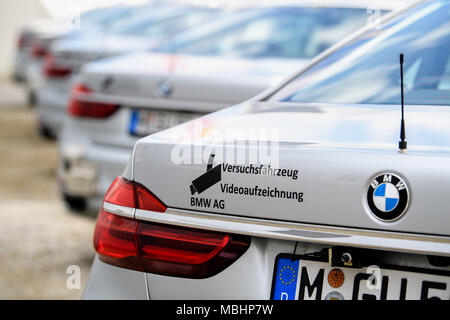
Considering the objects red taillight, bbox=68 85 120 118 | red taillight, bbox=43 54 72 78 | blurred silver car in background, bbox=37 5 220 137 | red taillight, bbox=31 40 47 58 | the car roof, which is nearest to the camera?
red taillight, bbox=68 85 120 118

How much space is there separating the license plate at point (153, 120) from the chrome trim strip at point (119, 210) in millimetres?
2050

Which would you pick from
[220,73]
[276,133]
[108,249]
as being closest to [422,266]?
[276,133]

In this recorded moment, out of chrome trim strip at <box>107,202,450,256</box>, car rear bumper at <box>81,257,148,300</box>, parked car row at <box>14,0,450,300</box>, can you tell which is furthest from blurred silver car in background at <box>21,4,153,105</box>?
chrome trim strip at <box>107,202,450,256</box>

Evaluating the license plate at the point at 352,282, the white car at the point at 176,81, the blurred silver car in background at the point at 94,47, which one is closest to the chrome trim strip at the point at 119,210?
the license plate at the point at 352,282

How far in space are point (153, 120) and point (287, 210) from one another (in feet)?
8.36

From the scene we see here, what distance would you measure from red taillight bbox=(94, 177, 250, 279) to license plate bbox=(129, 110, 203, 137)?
6.78 ft

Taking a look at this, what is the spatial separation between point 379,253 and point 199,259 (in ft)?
1.50

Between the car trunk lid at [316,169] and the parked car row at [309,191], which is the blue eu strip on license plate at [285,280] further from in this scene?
the car trunk lid at [316,169]

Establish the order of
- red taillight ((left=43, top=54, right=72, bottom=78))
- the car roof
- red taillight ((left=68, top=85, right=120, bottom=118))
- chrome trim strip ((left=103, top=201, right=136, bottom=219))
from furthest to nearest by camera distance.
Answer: red taillight ((left=43, top=54, right=72, bottom=78)) < the car roof < red taillight ((left=68, top=85, right=120, bottom=118)) < chrome trim strip ((left=103, top=201, right=136, bottom=219))

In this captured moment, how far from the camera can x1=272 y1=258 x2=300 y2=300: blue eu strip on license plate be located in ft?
6.54

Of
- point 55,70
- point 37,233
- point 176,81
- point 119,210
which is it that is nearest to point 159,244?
point 119,210

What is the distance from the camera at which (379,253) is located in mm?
1893

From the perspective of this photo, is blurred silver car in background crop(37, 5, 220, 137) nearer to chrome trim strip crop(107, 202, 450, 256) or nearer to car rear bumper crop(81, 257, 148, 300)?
car rear bumper crop(81, 257, 148, 300)
